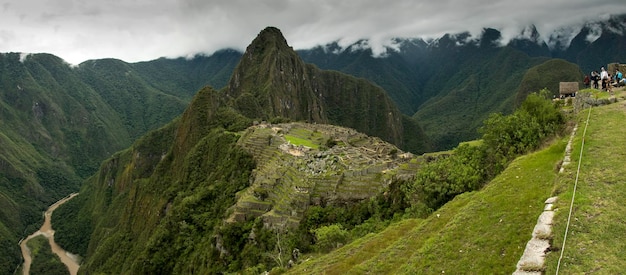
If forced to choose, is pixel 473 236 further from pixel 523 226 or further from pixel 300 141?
pixel 300 141

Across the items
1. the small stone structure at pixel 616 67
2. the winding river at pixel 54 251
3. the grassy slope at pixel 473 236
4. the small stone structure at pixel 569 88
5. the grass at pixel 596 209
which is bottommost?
the winding river at pixel 54 251

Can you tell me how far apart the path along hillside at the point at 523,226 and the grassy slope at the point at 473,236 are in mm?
34

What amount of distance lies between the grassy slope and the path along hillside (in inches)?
1.4

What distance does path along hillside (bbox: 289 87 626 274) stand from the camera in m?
12.8

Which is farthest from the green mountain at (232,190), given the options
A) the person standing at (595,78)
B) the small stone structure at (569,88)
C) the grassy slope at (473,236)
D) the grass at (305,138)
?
the person standing at (595,78)

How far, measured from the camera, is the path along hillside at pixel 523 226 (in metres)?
12.8

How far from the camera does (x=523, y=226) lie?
15.4 meters

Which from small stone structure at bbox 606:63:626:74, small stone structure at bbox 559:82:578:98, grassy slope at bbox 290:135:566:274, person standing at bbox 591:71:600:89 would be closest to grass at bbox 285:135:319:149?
small stone structure at bbox 559:82:578:98

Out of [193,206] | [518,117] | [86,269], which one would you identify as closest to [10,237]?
[86,269]

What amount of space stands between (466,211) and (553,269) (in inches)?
248

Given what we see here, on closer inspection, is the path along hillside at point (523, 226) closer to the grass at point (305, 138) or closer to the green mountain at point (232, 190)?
the green mountain at point (232, 190)

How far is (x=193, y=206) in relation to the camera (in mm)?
69000

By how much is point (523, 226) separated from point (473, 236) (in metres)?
1.75

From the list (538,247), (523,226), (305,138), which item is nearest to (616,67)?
(523,226)
